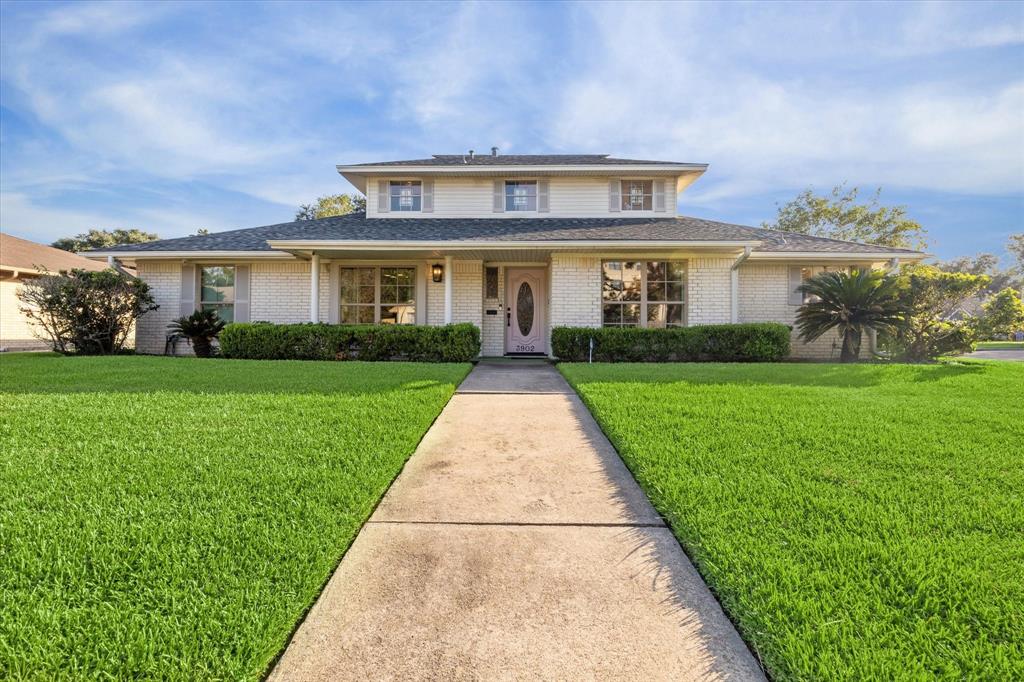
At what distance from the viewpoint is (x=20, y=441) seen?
133 inches

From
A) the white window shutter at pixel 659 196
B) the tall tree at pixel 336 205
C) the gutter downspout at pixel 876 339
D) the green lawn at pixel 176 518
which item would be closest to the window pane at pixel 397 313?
the green lawn at pixel 176 518

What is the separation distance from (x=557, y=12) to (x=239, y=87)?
8.48m

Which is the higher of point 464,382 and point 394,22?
point 394,22

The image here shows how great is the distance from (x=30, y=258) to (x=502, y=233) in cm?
2060

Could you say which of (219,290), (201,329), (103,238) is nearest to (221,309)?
(219,290)

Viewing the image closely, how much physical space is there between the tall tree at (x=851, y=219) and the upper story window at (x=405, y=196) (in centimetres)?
2343

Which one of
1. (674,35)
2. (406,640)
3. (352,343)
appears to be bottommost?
(406,640)

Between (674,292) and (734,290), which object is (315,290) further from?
(734,290)

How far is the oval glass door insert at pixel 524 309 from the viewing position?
1223 cm

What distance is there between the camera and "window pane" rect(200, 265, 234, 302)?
11992 millimetres

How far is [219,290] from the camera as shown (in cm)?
1202

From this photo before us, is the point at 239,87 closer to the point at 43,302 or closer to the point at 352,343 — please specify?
the point at 43,302

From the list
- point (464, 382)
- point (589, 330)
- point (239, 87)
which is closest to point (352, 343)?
point (464, 382)

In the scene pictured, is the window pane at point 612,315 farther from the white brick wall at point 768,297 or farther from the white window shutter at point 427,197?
the white window shutter at point 427,197
